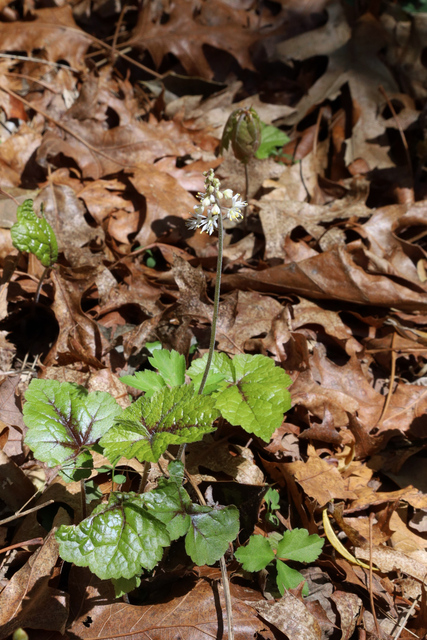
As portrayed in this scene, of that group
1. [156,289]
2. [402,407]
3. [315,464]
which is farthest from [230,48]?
[315,464]

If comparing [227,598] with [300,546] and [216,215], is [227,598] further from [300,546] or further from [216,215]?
[216,215]

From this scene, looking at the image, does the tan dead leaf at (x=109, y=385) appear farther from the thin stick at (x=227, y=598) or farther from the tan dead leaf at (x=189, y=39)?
the tan dead leaf at (x=189, y=39)

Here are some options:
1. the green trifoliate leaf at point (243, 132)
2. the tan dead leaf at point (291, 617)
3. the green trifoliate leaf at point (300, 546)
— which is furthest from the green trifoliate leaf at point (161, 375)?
the green trifoliate leaf at point (243, 132)

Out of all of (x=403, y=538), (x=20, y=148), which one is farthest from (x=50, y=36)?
(x=403, y=538)

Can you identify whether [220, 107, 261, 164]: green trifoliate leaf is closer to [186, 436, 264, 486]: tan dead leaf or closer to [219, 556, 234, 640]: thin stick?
[186, 436, 264, 486]: tan dead leaf

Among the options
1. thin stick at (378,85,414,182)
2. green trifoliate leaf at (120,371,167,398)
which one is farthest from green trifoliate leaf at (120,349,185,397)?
thin stick at (378,85,414,182)

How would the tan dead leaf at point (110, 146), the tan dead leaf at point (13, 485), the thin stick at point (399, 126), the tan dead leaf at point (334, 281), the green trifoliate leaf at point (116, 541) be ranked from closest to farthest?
the green trifoliate leaf at point (116, 541)
the tan dead leaf at point (13, 485)
the tan dead leaf at point (334, 281)
the tan dead leaf at point (110, 146)
the thin stick at point (399, 126)

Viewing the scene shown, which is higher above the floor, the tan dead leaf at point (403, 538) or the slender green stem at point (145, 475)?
the slender green stem at point (145, 475)
